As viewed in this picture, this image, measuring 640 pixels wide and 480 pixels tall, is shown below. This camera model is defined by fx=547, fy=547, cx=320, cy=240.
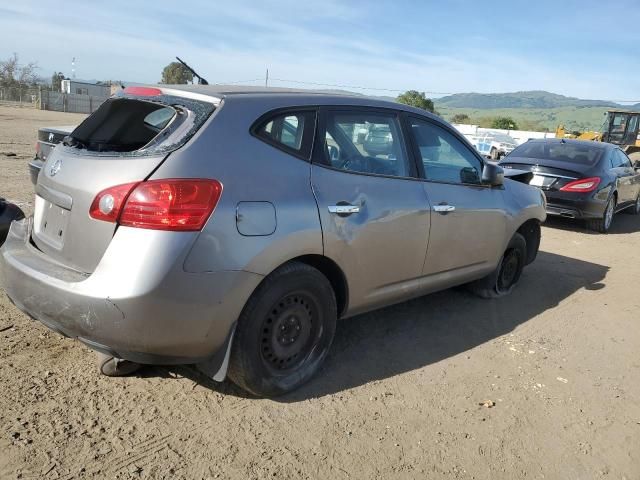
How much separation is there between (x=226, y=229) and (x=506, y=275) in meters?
3.68

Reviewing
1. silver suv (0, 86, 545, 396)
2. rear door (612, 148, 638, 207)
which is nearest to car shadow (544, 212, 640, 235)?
rear door (612, 148, 638, 207)

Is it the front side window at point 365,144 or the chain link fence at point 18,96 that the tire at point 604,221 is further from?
the chain link fence at point 18,96

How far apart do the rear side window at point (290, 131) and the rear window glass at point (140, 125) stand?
32cm

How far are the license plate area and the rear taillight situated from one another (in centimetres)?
39

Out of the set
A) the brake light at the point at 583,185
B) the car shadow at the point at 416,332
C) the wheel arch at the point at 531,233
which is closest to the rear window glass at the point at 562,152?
the brake light at the point at 583,185

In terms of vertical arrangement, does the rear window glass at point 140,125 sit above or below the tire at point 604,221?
above

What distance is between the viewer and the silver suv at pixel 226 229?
2.59 meters

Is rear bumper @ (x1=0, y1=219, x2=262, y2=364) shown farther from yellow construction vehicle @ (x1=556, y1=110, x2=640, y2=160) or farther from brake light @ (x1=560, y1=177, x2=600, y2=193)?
yellow construction vehicle @ (x1=556, y1=110, x2=640, y2=160)

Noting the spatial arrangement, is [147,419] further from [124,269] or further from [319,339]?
[319,339]

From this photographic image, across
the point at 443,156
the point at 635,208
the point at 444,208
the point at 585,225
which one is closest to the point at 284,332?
the point at 444,208

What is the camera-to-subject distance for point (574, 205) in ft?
29.7

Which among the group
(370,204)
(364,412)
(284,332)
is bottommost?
(364,412)

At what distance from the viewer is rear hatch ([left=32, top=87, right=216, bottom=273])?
2.69 m

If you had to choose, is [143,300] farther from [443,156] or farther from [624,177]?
[624,177]
